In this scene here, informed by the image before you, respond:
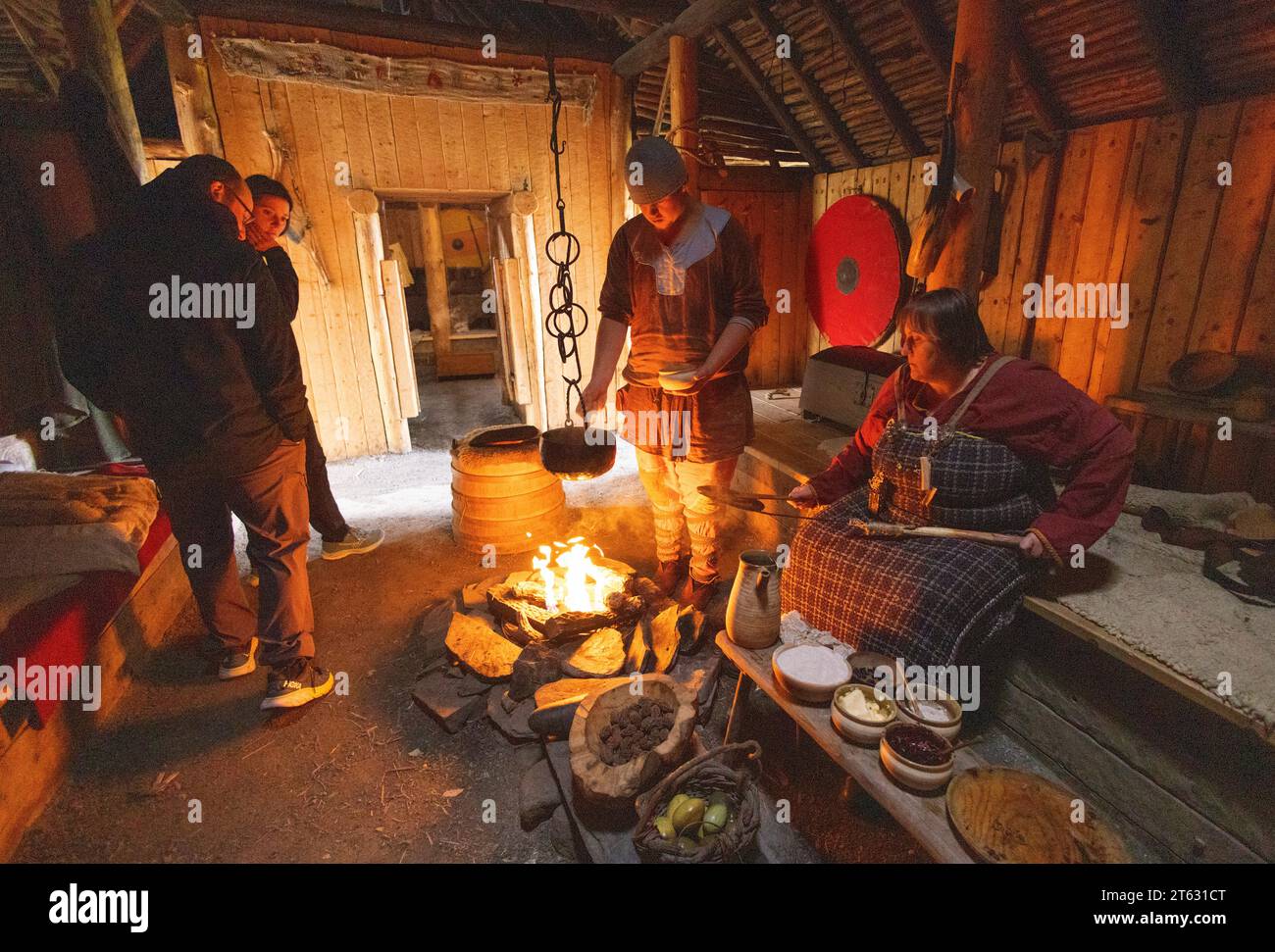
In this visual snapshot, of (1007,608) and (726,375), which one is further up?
(726,375)

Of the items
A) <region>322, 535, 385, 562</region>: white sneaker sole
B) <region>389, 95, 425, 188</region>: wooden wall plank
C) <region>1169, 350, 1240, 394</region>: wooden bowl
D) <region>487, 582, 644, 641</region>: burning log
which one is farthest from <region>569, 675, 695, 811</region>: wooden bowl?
<region>389, 95, 425, 188</region>: wooden wall plank

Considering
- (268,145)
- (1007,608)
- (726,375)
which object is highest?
(268,145)

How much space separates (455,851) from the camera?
2549mm

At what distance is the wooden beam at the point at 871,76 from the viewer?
5.68 meters

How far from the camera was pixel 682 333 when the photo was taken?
141 inches

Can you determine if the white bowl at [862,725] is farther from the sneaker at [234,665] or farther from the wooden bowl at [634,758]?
the sneaker at [234,665]

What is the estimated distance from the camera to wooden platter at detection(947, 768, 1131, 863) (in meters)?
1.70

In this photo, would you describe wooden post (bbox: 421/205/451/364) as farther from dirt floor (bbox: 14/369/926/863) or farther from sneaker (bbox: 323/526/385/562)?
dirt floor (bbox: 14/369/926/863)

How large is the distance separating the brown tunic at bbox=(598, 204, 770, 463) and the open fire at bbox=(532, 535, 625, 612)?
3.03 ft

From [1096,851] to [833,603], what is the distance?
4.34ft

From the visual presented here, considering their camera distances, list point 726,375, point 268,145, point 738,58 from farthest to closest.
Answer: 1. point 738,58
2. point 268,145
3. point 726,375

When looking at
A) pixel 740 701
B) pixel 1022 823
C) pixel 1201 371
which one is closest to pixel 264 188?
pixel 740 701
